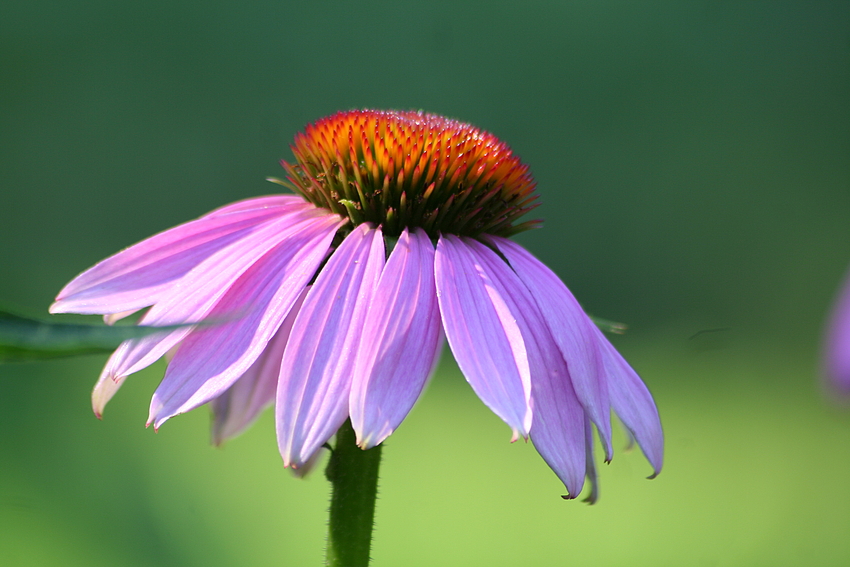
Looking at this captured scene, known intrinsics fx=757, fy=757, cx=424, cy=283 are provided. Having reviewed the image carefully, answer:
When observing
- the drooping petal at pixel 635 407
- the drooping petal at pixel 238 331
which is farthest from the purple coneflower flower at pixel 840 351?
the drooping petal at pixel 238 331

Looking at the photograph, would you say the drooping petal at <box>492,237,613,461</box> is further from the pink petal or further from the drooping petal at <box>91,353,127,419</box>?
the drooping petal at <box>91,353,127,419</box>

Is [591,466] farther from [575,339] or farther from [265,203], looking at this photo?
[265,203]

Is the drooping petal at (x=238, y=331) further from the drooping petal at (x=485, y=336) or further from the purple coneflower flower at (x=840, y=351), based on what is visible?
the purple coneflower flower at (x=840, y=351)

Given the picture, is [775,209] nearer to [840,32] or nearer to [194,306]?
[840,32]

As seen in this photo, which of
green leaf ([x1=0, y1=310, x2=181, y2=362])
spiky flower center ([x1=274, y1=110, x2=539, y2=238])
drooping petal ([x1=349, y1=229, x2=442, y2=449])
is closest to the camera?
green leaf ([x1=0, y1=310, x2=181, y2=362])

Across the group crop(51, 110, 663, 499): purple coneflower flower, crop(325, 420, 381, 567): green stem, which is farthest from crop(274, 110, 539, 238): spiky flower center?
crop(325, 420, 381, 567): green stem

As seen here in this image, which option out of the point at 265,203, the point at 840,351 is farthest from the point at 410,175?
the point at 840,351
